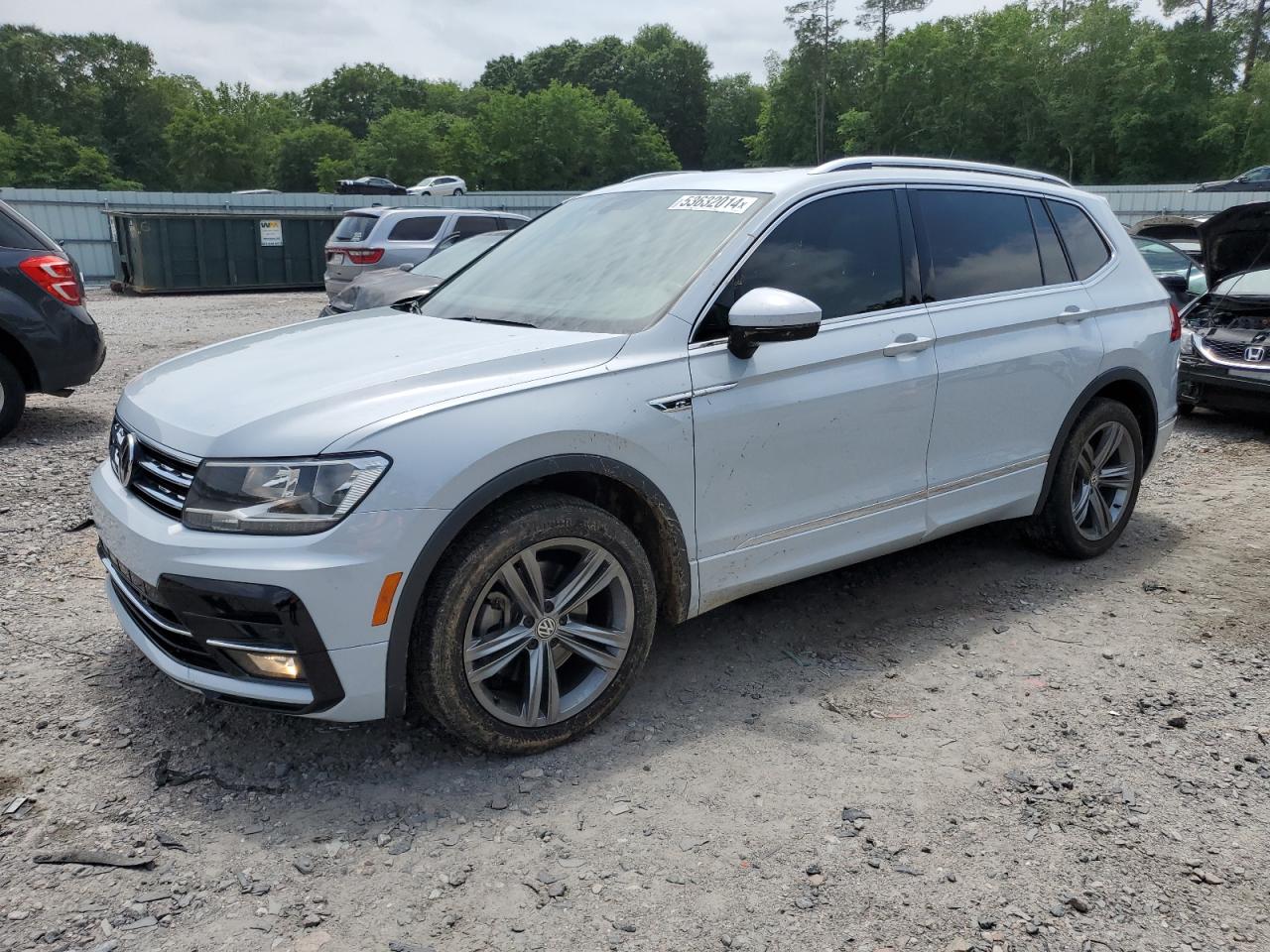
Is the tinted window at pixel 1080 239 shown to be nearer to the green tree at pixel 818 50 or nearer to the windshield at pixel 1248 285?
the windshield at pixel 1248 285

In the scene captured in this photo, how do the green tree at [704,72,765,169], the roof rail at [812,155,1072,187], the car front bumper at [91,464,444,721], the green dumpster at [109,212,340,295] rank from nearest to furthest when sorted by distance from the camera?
the car front bumper at [91,464,444,721], the roof rail at [812,155,1072,187], the green dumpster at [109,212,340,295], the green tree at [704,72,765,169]

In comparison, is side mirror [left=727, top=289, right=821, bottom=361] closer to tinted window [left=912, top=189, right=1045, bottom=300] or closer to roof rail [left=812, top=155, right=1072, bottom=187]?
roof rail [left=812, top=155, right=1072, bottom=187]

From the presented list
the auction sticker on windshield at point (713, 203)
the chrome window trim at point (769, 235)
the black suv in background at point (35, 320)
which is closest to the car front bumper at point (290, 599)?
the chrome window trim at point (769, 235)

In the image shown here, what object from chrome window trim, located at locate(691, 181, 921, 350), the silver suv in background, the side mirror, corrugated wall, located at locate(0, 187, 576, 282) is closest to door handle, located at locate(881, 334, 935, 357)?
chrome window trim, located at locate(691, 181, 921, 350)

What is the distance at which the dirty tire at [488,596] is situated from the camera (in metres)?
2.89

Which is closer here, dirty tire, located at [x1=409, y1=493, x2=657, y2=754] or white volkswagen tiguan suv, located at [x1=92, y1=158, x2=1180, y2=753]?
white volkswagen tiguan suv, located at [x1=92, y1=158, x2=1180, y2=753]

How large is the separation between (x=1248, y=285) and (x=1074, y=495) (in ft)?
14.8

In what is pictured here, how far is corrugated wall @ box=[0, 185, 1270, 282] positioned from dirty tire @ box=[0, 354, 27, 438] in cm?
1543

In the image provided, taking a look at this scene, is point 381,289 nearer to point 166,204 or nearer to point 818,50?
point 166,204

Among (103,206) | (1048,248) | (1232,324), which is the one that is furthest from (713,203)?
(103,206)

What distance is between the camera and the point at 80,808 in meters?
2.89

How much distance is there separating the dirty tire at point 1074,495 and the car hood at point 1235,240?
357 cm

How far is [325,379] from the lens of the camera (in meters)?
3.08

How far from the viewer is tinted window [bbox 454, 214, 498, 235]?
54.3 ft
